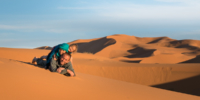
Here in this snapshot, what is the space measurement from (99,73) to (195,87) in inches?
219

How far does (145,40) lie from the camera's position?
50.5 metres

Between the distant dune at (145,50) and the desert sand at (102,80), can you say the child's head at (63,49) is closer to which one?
the desert sand at (102,80)

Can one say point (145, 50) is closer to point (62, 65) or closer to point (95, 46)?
point (95, 46)

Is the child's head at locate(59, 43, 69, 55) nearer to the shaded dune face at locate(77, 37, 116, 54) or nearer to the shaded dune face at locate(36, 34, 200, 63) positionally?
the shaded dune face at locate(36, 34, 200, 63)

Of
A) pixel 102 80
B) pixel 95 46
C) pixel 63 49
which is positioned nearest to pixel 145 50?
pixel 95 46

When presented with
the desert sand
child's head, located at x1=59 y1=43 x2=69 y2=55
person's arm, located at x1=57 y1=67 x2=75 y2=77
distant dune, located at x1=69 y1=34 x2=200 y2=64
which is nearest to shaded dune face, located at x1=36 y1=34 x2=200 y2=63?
distant dune, located at x1=69 y1=34 x2=200 y2=64

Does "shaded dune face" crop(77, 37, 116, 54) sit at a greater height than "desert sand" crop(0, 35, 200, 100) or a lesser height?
greater

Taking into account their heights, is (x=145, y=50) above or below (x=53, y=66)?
above

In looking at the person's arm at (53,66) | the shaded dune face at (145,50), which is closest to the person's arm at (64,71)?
the person's arm at (53,66)

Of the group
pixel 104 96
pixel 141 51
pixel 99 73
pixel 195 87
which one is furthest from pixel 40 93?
pixel 141 51

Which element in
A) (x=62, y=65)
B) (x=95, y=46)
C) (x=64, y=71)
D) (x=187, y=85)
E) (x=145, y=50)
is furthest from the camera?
(x=95, y=46)

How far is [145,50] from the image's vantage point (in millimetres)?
32688

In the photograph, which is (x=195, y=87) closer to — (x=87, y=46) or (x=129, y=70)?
(x=129, y=70)

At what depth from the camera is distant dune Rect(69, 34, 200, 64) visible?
2556cm
